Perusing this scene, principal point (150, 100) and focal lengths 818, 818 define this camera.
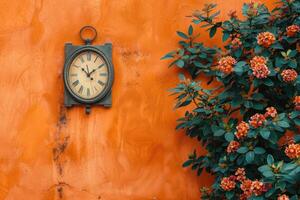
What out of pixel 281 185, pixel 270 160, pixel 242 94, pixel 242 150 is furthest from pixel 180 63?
pixel 281 185

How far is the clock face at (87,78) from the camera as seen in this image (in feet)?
19.4

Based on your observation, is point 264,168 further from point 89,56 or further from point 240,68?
point 89,56

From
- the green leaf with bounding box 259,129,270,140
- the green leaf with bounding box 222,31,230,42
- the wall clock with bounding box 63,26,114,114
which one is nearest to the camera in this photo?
the green leaf with bounding box 259,129,270,140

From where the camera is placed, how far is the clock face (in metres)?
5.91

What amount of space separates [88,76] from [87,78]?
0.02 meters

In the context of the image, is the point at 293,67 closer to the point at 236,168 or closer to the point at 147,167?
the point at 236,168

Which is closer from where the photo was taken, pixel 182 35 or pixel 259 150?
pixel 259 150

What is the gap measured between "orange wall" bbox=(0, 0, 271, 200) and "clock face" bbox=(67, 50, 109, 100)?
0.12 m

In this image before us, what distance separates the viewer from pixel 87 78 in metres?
5.92

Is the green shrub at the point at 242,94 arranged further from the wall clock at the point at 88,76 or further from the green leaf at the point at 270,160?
the wall clock at the point at 88,76

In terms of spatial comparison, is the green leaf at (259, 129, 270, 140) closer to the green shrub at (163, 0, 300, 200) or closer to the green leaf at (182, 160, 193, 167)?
the green shrub at (163, 0, 300, 200)

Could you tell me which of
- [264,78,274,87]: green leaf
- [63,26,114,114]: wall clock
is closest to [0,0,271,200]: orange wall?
[63,26,114,114]: wall clock

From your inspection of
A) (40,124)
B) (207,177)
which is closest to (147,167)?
(207,177)

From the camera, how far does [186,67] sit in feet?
19.6
